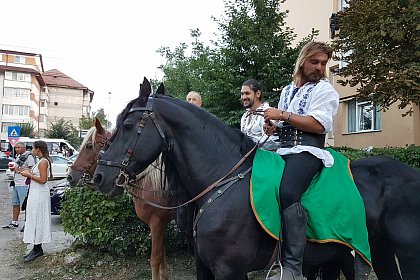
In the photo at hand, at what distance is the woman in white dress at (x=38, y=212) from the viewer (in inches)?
275

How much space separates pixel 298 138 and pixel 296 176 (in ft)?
1.22

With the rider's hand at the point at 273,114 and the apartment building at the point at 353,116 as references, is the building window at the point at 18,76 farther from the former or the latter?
the rider's hand at the point at 273,114

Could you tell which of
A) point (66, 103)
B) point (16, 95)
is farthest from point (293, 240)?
point (66, 103)

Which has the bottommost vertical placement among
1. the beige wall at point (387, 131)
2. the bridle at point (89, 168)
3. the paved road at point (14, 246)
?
the paved road at point (14, 246)

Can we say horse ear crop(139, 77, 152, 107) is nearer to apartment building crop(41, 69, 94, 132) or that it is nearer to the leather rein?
the leather rein

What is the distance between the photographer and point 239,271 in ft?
9.39

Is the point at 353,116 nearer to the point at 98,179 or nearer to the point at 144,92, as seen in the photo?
the point at 144,92

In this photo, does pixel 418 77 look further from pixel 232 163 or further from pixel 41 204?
pixel 41 204

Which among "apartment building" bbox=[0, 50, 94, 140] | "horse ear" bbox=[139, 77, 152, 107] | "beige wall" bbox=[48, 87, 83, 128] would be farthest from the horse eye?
"beige wall" bbox=[48, 87, 83, 128]

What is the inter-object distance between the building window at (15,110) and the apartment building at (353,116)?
62616mm

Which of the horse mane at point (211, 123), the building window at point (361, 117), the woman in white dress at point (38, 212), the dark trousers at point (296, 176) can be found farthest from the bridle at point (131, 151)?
the building window at point (361, 117)

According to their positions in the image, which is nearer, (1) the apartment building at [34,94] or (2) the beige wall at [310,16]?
(2) the beige wall at [310,16]

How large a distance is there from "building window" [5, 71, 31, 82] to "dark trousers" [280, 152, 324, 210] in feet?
258

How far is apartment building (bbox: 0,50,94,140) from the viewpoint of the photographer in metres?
72.0
